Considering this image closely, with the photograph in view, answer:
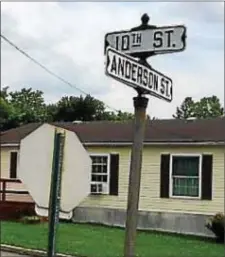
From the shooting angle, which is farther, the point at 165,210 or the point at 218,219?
the point at 165,210

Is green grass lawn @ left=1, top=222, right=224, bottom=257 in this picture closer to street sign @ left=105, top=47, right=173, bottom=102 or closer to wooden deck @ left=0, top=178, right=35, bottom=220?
wooden deck @ left=0, top=178, right=35, bottom=220

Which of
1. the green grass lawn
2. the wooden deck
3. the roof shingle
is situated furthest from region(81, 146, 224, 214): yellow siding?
the wooden deck

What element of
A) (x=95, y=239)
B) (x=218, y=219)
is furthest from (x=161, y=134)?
(x=95, y=239)

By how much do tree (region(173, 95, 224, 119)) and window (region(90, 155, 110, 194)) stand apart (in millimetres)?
24254

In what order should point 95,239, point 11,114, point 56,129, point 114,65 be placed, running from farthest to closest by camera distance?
1. point 11,114
2. point 95,239
3. point 114,65
4. point 56,129

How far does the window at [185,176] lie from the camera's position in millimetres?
24625

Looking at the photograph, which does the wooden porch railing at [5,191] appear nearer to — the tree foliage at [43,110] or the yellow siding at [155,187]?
the yellow siding at [155,187]

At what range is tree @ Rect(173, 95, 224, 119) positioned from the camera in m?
51.4

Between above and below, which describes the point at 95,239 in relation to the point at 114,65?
below

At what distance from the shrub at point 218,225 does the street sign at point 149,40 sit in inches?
639

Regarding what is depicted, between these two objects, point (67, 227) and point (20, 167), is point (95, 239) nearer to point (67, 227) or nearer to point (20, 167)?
point (67, 227)

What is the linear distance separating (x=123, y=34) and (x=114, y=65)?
0.54 metres

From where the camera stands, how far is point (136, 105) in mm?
7207

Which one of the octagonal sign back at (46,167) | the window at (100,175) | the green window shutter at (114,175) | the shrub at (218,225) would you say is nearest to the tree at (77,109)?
the window at (100,175)
